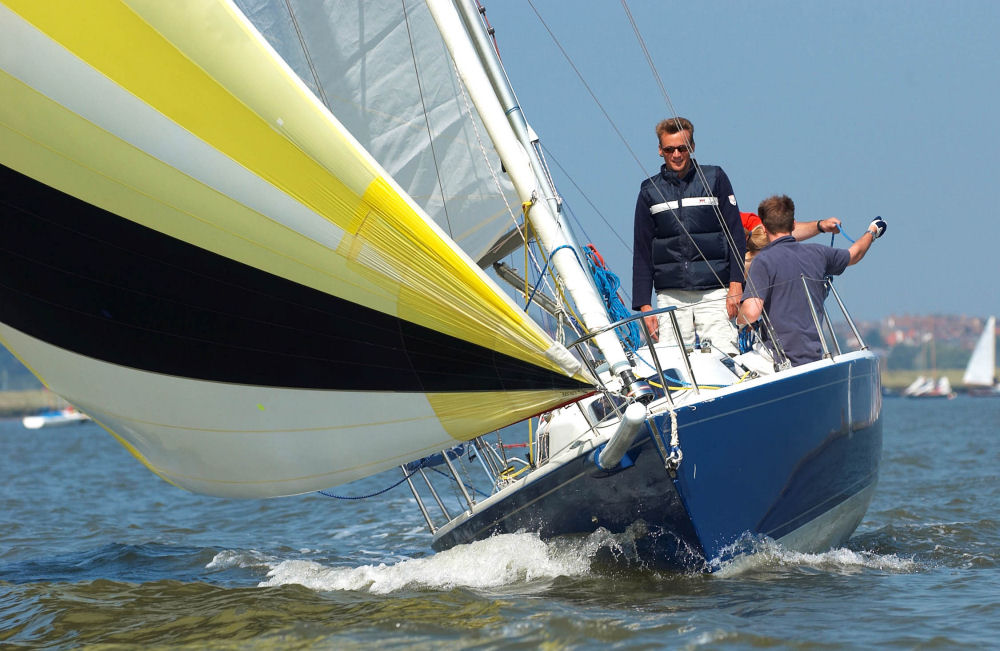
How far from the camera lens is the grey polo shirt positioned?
264 inches

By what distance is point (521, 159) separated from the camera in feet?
21.1

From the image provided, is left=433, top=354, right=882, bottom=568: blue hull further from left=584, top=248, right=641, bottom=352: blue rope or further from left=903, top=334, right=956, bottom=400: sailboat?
left=903, top=334, right=956, bottom=400: sailboat

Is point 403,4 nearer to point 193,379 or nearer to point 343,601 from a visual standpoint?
point 193,379

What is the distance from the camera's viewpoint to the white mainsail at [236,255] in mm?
5492

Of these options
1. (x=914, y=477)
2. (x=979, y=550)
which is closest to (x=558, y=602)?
(x=979, y=550)

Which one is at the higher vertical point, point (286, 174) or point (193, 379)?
point (286, 174)

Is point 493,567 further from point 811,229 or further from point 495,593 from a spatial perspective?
point 811,229

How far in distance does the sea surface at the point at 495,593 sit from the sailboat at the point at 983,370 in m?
79.5

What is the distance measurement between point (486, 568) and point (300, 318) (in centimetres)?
190

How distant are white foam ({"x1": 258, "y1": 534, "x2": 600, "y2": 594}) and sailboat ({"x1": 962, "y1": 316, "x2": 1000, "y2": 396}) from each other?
83.9 m

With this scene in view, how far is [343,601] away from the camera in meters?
6.18

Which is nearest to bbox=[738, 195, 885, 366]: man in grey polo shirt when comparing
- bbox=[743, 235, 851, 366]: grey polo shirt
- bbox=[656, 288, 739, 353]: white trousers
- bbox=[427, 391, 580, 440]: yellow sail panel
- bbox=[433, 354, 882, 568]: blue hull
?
bbox=[743, 235, 851, 366]: grey polo shirt

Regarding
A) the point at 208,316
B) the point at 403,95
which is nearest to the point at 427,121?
the point at 403,95

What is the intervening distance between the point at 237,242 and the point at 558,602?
2.49 m
